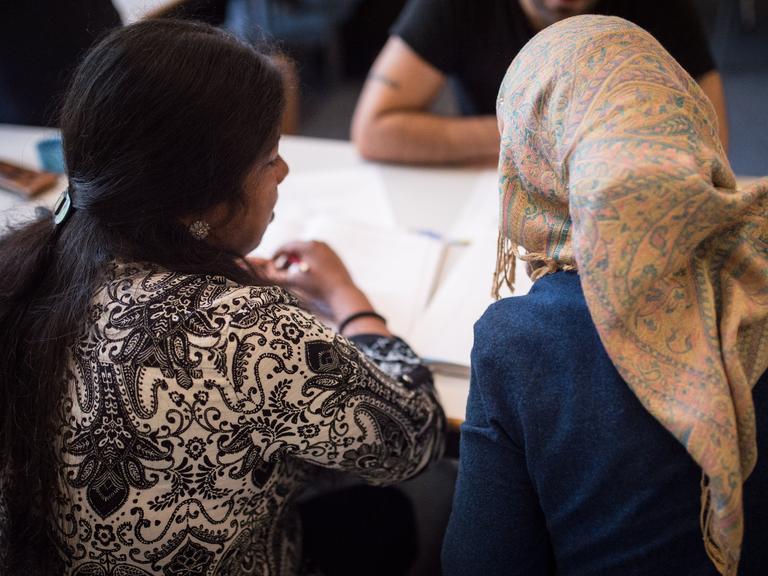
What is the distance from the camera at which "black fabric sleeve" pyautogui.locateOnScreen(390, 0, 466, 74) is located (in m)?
1.49

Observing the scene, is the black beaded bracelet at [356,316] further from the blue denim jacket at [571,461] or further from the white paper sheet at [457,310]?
the blue denim jacket at [571,461]

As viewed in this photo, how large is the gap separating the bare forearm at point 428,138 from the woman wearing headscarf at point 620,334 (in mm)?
753

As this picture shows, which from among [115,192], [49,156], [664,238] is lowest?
[49,156]

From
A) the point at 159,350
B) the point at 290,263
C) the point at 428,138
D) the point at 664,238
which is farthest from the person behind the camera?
the point at 428,138

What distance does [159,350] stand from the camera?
2.30 feet

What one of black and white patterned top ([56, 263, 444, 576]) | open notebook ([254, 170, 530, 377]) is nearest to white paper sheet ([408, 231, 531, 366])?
open notebook ([254, 170, 530, 377])

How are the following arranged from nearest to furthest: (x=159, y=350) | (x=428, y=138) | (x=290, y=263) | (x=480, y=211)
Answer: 1. (x=159, y=350)
2. (x=290, y=263)
3. (x=480, y=211)
4. (x=428, y=138)

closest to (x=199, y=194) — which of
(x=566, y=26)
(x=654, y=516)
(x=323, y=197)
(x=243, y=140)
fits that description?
(x=243, y=140)

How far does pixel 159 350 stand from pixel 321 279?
0.42m

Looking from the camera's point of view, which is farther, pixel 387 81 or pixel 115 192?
pixel 387 81

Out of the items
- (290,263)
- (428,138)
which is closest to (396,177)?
(428,138)

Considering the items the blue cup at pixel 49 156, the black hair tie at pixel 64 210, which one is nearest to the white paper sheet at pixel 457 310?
the black hair tie at pixel 64 210

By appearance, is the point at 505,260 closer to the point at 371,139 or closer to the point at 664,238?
the point at 664,238

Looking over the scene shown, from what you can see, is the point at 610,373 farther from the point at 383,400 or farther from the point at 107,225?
the point at 107,225
